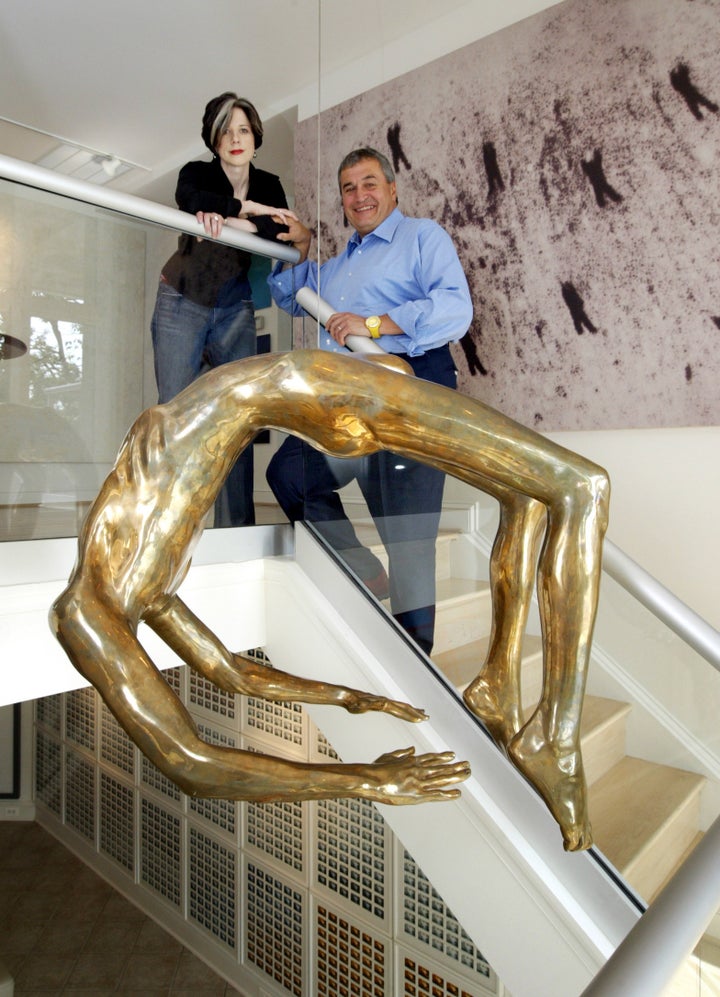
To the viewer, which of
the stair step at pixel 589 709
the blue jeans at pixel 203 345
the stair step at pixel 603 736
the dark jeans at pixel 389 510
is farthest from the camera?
the blue jeans at pixel 203 345

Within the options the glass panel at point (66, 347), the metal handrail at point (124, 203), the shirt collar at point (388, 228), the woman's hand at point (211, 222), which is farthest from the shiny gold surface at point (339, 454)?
the shirt collar at point (388, 228)

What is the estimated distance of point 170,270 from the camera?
5.90 ft

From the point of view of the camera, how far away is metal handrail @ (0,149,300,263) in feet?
5.11

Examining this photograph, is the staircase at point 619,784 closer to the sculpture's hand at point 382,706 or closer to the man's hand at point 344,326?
the sculpture's hand at point 382,706

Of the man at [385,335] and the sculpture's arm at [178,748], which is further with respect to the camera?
the man at [385,335]

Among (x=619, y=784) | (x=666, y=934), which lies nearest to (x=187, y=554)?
(x=666, y=934)

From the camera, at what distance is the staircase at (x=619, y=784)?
45.5 inches

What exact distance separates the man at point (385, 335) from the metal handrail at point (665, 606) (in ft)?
1.22

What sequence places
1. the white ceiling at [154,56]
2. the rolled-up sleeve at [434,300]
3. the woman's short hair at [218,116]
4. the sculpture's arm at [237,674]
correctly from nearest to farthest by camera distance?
the sculpture's arm at [237,674] → the rolled-up sleeve at [434,300] → the woman's short hair at [218,116] → the white ceiling at [154,56]

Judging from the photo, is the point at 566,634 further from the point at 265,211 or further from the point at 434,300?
the point at 265,211

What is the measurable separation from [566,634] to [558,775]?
0.09 meters

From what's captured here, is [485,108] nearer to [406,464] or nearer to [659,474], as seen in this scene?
[659,474]

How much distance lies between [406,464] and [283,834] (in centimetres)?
274

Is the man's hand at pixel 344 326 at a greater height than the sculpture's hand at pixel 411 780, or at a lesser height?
greater
